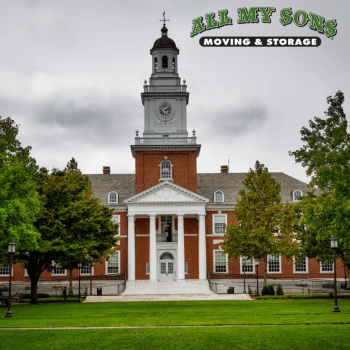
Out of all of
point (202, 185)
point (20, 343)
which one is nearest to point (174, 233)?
point (202, 185)

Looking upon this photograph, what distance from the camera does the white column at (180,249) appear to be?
5031cm

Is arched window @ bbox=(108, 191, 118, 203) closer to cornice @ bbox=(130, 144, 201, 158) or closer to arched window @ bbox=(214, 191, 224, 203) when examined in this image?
cornice @ bbox=(130, 144, 201, 158)

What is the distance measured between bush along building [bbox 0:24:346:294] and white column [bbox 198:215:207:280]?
100mm

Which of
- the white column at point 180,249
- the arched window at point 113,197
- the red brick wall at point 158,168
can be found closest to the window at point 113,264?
the arched window at point 113,197

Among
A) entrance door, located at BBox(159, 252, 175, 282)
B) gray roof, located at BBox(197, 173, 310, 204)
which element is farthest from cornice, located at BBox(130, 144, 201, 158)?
entrance door, located at BBox(159, 252, 175, 282)

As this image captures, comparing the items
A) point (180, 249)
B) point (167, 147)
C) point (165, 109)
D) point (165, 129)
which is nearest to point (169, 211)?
point (180, 249)

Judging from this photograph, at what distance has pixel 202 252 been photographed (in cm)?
5169

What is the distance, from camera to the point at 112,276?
182 feet

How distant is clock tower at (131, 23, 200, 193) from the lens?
55406 millimetres

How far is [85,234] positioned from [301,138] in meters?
17.4

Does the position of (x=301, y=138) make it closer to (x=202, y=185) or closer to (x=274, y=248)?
(x=274, y=248)

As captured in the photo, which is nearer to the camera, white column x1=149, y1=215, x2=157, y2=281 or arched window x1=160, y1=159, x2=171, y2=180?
white column x1=149, y1=215, x2=157, y2=281

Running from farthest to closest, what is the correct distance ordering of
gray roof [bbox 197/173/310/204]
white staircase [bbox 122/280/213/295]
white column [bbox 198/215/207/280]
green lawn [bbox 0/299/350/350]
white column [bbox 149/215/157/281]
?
gray roof [bbox 197/173/310/204] < white column [bbox 198/215/207/280] < white column [bbox 149/215/157/281] < white staircase [bbox 122/280/213/295] < green lawn [bbox 0/299/350/350]

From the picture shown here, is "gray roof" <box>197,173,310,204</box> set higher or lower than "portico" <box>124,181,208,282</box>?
higher
